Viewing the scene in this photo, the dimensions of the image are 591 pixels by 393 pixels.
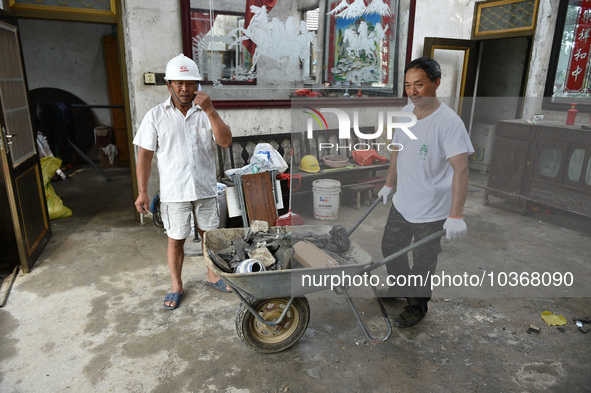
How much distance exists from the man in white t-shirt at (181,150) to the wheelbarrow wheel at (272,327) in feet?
2.87

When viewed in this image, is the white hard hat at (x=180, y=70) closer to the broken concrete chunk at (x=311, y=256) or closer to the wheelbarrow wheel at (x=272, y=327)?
the broken concrete chunk at (x=311, y=256)

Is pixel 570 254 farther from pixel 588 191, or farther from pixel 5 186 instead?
pixel 5 186

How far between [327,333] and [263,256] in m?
0.81

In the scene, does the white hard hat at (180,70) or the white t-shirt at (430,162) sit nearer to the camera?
the white t-shirt at (430,162)

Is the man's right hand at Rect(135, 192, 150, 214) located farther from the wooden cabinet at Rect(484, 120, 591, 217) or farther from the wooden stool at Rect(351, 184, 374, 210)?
the wooden cabinet at Rect(484, 120, 591, 217)

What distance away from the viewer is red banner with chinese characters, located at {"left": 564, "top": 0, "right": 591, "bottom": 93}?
537 cm

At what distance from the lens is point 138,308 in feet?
10.3

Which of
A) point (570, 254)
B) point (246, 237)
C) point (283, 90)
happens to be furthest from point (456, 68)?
point (246, 237)

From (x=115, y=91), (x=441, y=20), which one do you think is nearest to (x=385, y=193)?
(x=441, y=20)

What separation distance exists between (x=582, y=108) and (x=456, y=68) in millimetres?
1868

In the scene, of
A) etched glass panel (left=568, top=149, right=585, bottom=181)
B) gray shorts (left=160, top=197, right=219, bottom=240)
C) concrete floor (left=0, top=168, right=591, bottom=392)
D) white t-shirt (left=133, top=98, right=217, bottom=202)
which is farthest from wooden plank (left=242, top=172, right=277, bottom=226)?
etched glass panel (left=568, top=149, right=585, bottom=181)

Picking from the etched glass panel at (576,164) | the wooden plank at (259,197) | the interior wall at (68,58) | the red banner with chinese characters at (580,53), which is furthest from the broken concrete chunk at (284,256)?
the interior wall at (68,58)

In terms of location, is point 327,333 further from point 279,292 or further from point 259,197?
point 259,197

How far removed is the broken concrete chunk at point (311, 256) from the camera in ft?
7.79
